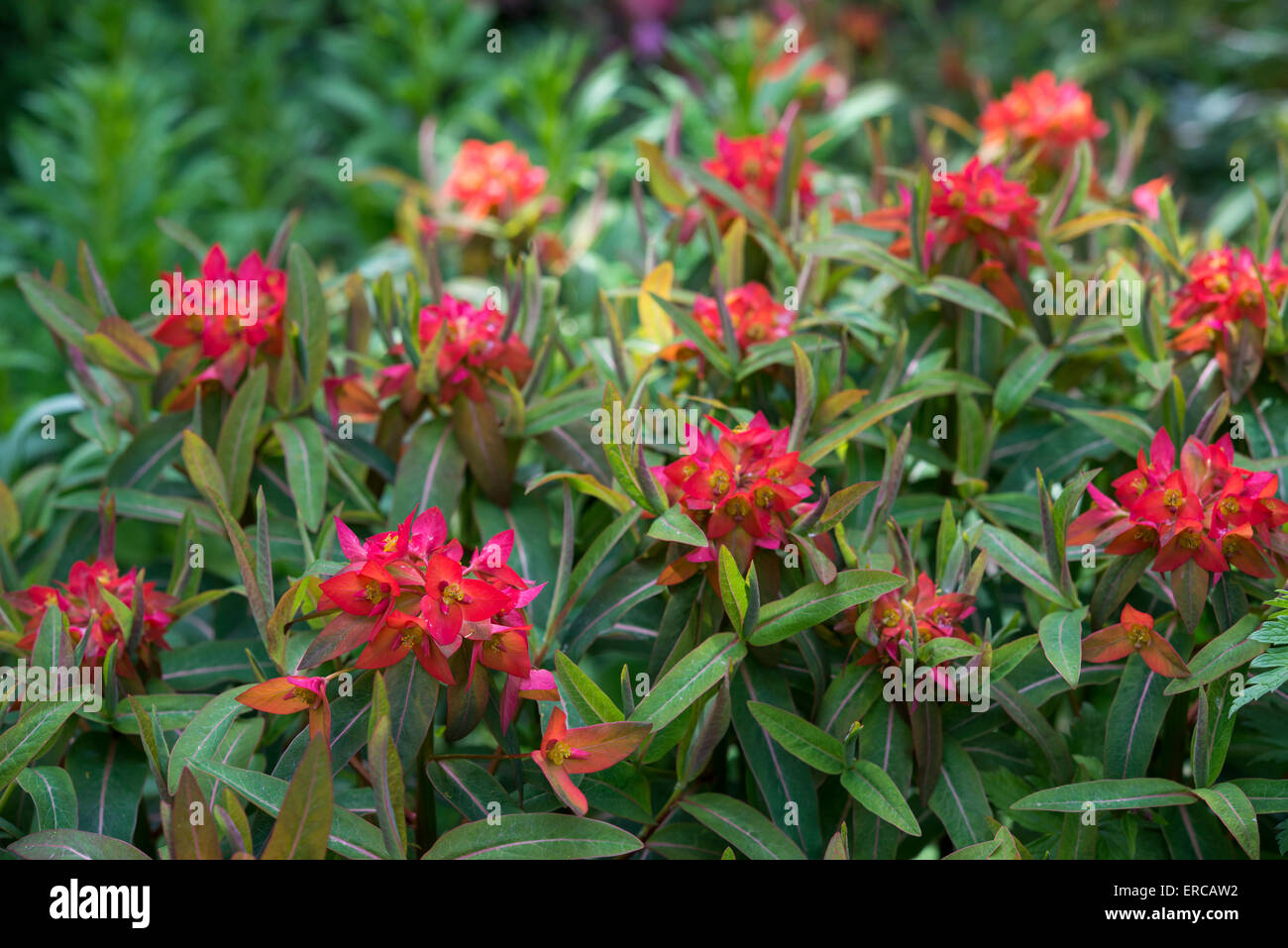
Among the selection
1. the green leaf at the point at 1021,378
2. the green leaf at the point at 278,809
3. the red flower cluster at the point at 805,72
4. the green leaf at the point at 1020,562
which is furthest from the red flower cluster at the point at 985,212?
the red flower cluster at the point at 805,72

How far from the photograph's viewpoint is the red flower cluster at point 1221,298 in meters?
1.28

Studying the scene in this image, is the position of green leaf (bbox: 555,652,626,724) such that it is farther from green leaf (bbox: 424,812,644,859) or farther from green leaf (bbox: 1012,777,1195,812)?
green leaf (bbox: 1012,777,1195,812)

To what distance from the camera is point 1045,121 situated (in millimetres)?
1845

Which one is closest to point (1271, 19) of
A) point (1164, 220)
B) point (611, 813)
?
point (1164, 220)

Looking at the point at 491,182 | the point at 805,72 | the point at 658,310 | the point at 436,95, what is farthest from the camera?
the point at 436,95

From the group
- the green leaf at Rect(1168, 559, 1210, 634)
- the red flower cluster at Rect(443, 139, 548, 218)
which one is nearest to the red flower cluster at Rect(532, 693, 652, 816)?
the green leaf at Rect(1168, 559, 1210, 634)

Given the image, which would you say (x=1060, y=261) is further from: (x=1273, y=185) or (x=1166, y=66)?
(x=1166, y=66)

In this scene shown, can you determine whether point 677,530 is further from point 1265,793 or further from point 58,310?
point 58,310

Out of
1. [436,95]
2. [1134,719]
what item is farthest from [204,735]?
[436,95]

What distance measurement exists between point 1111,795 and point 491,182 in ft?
4.98

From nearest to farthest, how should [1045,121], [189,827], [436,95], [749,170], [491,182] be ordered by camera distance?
[189,827], [749,170], [1045,121], [491,182], [436,95]

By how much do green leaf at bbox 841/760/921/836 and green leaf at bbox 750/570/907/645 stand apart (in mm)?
151

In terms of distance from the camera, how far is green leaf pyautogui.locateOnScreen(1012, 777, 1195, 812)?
988 millimetres

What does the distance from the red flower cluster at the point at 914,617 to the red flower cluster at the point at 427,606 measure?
0.35 m
